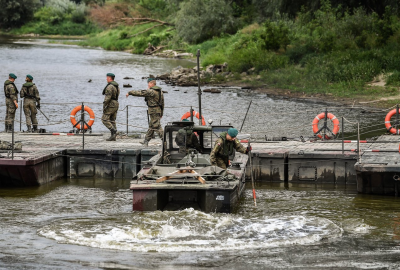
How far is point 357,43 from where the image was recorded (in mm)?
43500

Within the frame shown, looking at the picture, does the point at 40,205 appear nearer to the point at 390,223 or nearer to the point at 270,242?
the point at 270,242

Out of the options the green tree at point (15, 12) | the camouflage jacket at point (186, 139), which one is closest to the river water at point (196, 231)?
the camouflage jacket at point (186, 139)

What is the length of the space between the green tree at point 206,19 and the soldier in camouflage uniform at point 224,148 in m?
47.2

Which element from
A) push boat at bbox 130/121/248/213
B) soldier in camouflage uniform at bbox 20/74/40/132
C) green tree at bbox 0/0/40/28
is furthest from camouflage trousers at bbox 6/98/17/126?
green tree at bbox 0/0/40/28

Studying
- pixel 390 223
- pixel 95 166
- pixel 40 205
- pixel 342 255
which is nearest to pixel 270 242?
pixel 342 255

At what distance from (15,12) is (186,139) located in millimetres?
90101

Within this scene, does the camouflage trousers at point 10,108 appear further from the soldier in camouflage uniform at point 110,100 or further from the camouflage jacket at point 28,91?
the soldier in camouflage uniform at point 110,100

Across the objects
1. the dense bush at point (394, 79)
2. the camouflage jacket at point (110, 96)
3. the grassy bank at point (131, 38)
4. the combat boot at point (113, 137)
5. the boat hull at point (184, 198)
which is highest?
the grassy bank at point (131, 38)

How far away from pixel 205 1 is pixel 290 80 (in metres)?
23.0

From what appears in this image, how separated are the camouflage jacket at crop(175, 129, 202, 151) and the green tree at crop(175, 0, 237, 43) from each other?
46.4m

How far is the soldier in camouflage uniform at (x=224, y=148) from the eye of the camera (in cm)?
1661

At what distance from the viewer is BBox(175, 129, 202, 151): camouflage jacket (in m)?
17.5

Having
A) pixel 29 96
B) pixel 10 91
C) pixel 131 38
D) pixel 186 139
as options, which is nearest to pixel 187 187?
pixel 186 139

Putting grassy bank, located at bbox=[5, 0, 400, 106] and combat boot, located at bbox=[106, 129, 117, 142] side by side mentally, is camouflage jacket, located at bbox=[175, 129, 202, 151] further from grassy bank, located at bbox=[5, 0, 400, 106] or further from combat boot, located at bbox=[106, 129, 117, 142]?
grassy bank, located at bbox=[5, 0, 400, 106]
